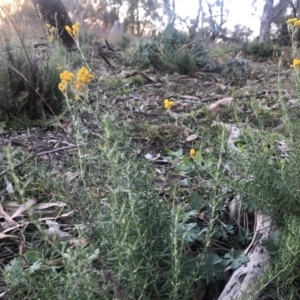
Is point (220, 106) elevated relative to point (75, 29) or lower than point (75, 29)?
lower

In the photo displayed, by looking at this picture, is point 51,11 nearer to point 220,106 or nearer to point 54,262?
point 220,106

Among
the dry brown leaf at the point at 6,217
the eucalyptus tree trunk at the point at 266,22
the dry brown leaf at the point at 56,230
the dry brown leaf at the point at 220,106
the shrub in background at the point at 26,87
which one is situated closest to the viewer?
the dry brown leaf at the point at 56,230

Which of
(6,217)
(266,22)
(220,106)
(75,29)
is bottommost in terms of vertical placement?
(6,217)

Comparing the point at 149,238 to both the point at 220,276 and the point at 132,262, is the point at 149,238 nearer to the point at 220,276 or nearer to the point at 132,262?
the point at 132,262

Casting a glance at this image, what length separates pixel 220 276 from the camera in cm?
116

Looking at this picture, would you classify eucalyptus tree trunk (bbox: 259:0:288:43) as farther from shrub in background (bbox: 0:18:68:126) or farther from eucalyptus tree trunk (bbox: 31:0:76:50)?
shrub in background (bbox: 0:18:68:126)

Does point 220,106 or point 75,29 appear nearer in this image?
point 75,29

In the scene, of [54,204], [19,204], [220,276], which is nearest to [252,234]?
[220,276]

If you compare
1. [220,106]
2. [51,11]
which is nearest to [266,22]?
[51,11]

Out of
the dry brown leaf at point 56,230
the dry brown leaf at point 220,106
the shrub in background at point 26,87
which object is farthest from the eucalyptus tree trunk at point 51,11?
the dry brown leaf at point 56,230

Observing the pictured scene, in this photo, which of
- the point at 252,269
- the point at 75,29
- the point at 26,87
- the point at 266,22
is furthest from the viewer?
the point at 266,22

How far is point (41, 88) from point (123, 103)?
0.75 m

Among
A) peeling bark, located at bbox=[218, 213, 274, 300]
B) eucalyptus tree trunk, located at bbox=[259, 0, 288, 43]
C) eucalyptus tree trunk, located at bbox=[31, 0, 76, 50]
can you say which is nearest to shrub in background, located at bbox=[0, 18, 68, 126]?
peeling bark, located at bbox=[218, 213, 274, 300]

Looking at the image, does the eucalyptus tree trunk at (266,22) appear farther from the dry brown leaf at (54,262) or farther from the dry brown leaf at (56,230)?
the dry brown leaf at (54,262)
